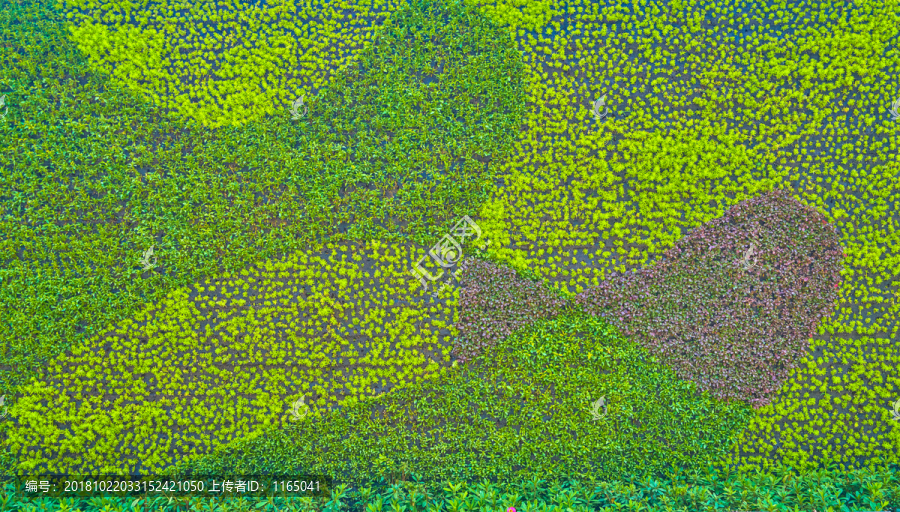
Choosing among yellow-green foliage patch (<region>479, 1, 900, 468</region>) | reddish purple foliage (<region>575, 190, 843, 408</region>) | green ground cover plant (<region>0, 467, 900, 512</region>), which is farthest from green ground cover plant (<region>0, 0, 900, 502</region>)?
green ground cover plant (<region>0, 467, 900, 512</region>)

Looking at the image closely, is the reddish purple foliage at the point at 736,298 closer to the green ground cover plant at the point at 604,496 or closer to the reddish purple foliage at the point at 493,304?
the reddish purple foliage at the point at 493,304

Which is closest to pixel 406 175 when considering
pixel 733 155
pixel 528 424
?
pixel 528 424

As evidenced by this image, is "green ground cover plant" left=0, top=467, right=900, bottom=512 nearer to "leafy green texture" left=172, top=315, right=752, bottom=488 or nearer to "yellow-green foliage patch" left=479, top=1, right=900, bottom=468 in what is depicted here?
"leafy green texture" left=172, top=315, right=752, bottom=488

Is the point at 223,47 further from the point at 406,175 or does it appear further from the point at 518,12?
the point at 518,12

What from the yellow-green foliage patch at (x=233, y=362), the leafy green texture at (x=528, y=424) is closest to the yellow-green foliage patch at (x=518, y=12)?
the yellow-green foliage patch at (x=233, y=362)

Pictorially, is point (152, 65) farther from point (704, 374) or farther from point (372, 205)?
point (704, 374)

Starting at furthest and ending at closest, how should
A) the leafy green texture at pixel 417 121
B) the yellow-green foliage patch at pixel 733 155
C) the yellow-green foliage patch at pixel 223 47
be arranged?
1. the yellow-green foliage patch at pixel 223 47
2. the leafy green texture at pixel 417 121
3. the yellow-green foliage patch at pixel 733 155

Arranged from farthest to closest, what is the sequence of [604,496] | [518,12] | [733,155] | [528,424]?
[518,12] → [733,155] → [528,424] → [604,496]
